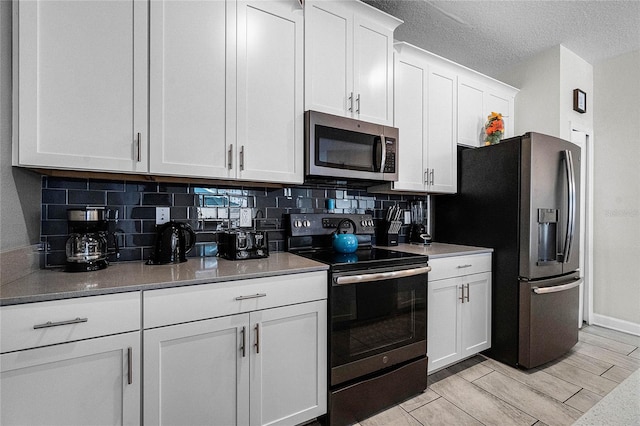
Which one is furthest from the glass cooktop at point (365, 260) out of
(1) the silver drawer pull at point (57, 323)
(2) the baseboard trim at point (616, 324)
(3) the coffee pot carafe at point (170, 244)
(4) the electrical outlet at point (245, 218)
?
(2) the baseboard trim at point (616, 324)

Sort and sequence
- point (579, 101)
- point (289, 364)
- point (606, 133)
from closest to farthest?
point (289, 364) < point (579, 101) < point (606, 133)

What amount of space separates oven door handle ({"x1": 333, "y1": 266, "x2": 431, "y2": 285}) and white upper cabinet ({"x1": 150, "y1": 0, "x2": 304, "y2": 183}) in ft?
2.32

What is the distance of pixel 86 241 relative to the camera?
143 cm

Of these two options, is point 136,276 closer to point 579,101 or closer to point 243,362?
point 243,362

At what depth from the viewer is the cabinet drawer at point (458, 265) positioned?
6.96 ft

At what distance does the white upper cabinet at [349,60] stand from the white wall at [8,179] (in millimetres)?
1430

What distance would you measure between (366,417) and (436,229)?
73.9 inches

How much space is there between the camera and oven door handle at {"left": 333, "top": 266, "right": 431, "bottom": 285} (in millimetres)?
1623

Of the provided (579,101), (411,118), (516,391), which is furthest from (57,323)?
(579,101)

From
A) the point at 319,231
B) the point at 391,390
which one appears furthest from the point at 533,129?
the point at 391,390

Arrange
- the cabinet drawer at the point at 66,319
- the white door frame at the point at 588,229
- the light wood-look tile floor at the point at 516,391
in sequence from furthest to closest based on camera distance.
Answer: the white door frame at the point at 588,229 < the light wood-look tile floor at the point at 516,391 < the cabinet drawer at the point at 66,319

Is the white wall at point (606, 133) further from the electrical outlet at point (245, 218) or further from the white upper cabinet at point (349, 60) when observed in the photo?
the electrical outlet at point (245, 218)

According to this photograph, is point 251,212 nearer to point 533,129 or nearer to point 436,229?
point 436,229

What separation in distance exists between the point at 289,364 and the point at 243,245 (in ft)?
2.36
